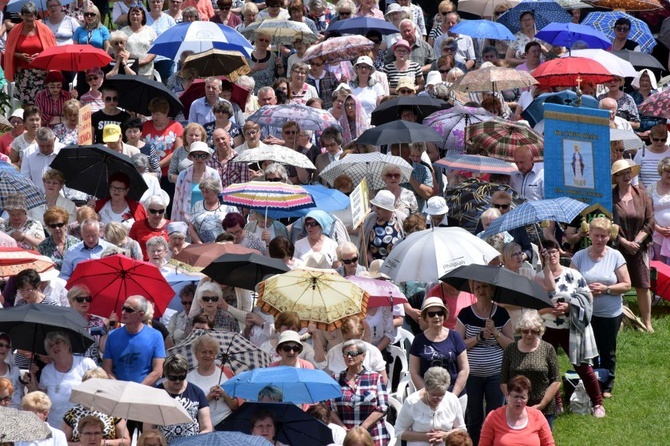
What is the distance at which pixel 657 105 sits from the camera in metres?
22.0

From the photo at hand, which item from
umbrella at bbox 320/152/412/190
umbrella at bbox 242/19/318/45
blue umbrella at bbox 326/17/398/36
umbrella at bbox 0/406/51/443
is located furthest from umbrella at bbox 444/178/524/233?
umbrella at bbox 0/406/51/443

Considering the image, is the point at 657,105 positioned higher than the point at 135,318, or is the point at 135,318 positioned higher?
the point at 135,318

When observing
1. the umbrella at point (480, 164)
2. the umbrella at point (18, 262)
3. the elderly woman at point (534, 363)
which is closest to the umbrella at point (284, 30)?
the umbrella at point (480, 164)

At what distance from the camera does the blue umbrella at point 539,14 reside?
2631cm

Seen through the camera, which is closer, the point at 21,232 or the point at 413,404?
the point at 413,404

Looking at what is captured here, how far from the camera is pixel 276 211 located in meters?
18.2

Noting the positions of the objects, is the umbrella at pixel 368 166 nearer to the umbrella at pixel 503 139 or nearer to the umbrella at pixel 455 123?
the umbrella at pixel 503 139

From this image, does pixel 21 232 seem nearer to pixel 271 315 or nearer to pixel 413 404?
pixel 271 315

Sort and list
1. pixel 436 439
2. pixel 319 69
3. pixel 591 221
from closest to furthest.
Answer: pixel 436 439
pixel 591 221
pixel 319 69

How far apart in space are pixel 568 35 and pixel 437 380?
10695 mm

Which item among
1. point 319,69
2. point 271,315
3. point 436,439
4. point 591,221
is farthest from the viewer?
point 319,69

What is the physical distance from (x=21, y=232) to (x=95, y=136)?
11.8ft

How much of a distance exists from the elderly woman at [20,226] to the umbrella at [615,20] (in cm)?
1056

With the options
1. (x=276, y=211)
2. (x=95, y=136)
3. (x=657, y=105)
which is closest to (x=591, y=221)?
(x=276, y=211)
